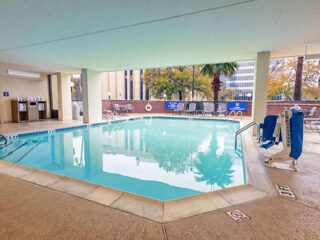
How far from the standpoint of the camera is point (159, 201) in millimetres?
1857

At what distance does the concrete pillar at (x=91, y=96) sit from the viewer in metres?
8.48

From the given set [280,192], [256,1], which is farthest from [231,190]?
[256,1]

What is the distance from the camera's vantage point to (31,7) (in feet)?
9.30

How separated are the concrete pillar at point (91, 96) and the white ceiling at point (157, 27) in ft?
9.05

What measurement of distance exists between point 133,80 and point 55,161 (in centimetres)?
2455

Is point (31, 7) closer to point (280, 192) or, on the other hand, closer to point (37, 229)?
point (37, 229)

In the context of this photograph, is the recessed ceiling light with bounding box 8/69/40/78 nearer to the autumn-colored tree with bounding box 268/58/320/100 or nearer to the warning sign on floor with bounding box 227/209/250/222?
the warning sign on floor with bounding box 227/209/250/222

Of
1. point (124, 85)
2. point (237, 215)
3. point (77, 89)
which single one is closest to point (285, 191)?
point (237, 215)

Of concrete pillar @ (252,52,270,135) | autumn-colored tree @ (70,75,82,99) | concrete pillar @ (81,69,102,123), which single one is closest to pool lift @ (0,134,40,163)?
concrete pillar @ (81,69,102,123)

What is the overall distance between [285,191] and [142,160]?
2.69 m

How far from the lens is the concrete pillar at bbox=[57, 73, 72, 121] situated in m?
9.42

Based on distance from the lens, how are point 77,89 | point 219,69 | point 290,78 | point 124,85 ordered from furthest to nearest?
point 124,85
point 77,89
point 290,78
point 219,69

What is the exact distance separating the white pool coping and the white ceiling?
2.57 metres

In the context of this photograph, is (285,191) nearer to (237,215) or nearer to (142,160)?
(237,215)
